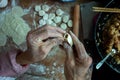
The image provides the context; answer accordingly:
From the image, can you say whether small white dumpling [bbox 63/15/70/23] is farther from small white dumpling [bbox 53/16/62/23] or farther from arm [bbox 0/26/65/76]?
arm [bbox 0/26/65/76]

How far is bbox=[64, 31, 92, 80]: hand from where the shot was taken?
0.62 meters

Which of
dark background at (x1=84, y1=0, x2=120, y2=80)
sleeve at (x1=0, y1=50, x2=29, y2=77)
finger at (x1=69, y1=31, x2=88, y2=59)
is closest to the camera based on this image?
finger at (x1=69, y1=31, x2=88, y2=59)

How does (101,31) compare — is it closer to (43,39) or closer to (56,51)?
(56,51)

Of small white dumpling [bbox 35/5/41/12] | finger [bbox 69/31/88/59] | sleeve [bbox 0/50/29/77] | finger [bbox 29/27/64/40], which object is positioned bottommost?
sleeve [bbox 0/50/29/77]

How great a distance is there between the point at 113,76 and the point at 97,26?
7.3 inches

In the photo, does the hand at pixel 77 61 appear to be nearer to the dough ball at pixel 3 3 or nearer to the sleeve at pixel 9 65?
the sleeve at pixel 9 65

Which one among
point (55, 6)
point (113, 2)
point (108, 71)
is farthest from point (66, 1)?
point (108, 71)

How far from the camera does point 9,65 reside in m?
0.77

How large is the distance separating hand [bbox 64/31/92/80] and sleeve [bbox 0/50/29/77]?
0.17 m

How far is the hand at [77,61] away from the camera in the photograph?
2.04ft

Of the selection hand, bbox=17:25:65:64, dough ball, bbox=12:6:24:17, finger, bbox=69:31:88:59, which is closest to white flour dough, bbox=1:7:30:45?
dough ball, bbox=12:6:24:17

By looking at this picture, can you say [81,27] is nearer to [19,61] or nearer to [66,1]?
[66,1]

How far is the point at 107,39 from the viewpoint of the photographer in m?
0.88

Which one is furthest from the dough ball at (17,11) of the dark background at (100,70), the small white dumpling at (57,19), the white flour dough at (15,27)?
the dark background at (100,70)
